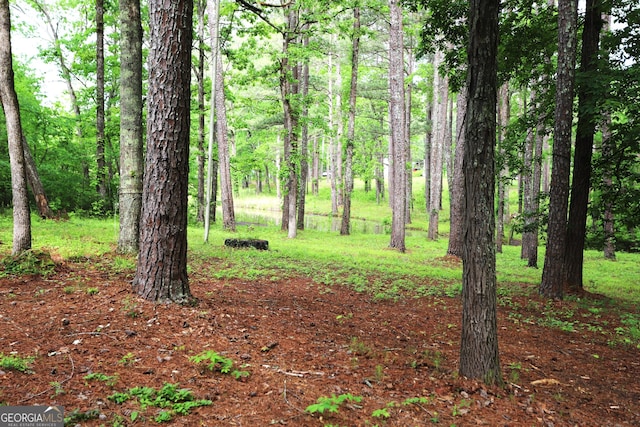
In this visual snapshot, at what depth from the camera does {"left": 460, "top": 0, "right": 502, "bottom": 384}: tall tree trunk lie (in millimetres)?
3561

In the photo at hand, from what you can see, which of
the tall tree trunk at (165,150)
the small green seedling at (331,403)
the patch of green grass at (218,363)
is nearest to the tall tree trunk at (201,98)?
the tall tree trunk at (165,150)

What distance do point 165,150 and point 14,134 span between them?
144 inches

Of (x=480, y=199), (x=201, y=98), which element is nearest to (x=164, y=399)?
(x=480, y=199)

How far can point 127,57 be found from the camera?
7910 mm

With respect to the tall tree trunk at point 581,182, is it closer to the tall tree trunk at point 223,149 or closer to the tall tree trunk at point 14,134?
the tall tree trunk at point 14,134

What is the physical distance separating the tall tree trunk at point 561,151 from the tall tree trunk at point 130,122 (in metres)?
8.73

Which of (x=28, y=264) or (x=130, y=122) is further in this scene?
(x=130, y=122)

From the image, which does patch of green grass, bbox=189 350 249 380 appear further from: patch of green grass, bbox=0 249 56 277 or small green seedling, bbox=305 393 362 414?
patch of green grass, bbox=0 249 56 277

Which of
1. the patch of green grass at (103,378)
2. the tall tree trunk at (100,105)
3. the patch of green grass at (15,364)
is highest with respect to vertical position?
the tall tree trunk at (100,105)

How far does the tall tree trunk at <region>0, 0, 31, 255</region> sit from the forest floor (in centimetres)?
132

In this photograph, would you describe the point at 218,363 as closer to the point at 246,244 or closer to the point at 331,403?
the point at 331,403

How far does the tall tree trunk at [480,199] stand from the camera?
356 cm

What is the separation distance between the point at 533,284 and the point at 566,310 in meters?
2.54

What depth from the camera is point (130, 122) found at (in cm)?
795
